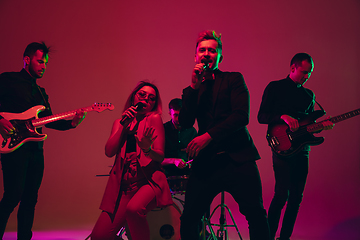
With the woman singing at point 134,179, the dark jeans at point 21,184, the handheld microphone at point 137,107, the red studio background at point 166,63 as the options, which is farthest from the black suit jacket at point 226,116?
the red studio background at point 166,63

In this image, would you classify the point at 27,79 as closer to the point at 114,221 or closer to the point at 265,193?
the point at 114,221

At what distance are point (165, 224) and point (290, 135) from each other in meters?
1.60

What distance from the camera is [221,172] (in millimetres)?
1867

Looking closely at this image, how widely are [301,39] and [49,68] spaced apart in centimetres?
415

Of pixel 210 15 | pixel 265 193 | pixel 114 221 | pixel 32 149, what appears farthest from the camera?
pixel 210 15

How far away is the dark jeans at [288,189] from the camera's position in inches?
119

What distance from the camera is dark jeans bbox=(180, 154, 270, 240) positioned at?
1.78 meters

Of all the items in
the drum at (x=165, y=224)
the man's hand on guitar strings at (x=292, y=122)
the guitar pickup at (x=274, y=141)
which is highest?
the man's hand on guitar strings at (x=292, y=122)

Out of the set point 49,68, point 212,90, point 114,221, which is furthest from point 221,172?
point 49,68

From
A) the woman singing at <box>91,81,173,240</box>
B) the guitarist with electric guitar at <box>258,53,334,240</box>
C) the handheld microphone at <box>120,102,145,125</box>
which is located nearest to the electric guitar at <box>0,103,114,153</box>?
the woman singing at <box>91,81,173,240</box>

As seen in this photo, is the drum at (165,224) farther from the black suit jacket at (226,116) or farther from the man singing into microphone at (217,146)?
the black suit jacket at (226,116)

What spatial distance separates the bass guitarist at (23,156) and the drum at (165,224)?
120 centimetres

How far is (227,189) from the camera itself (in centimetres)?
188

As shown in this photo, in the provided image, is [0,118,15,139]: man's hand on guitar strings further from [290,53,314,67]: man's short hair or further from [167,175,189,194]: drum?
[290,53,314,67]: man's short hair
